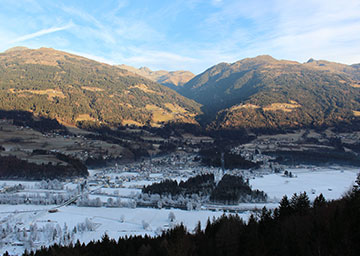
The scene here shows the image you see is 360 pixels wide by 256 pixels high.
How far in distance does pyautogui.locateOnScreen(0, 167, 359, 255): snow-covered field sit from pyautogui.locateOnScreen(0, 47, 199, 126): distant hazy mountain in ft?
265

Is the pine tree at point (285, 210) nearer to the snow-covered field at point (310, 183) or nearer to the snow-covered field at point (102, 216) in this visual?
the snow-covered field at point (102, 216)

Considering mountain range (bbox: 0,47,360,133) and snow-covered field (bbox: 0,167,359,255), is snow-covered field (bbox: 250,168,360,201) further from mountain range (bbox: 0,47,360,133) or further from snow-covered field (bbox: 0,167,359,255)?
mountain range (bbox: 0,47,360,133)

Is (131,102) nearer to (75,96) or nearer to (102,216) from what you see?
(75,96)

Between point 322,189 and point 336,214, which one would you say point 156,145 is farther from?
point 336,214

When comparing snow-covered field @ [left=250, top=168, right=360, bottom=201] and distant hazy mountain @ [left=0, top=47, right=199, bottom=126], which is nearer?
snow-covered field @ [left=250, top=168, right=360, bottom=201]

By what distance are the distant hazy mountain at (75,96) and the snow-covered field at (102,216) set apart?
80.7 m

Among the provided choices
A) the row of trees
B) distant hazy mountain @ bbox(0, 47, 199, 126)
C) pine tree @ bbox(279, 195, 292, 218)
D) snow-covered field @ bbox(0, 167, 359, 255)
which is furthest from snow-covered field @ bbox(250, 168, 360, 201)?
distant hazy mountain @ bbox(0, 47, 199, 126)

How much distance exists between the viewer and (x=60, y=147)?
9156 cm

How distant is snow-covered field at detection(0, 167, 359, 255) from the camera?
33438 millimetres

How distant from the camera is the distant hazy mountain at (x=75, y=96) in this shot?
135m

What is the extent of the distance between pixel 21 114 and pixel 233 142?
292 feet

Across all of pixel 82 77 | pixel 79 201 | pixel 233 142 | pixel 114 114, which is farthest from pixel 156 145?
pixel 82 77

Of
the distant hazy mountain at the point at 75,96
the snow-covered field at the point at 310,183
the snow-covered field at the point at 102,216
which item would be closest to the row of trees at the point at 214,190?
the snow-covered field at the point at 102,216

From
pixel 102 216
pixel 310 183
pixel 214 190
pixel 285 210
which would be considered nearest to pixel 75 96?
pixel 214 190
